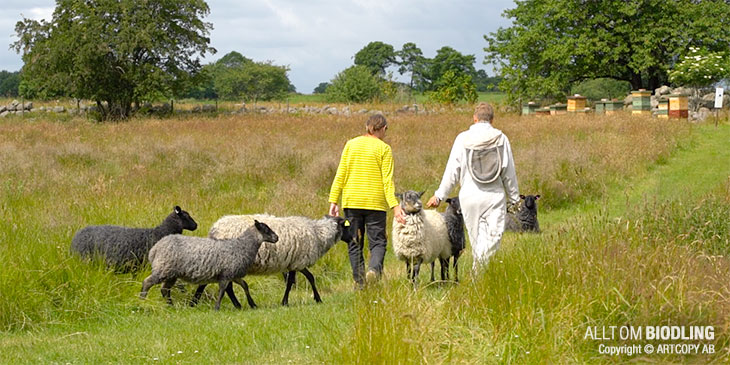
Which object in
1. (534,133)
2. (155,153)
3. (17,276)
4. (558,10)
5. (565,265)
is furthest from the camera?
(558,10)

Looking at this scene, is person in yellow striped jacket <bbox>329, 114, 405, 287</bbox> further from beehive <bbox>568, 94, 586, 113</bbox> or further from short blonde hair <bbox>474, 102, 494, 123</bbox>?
beehive <bbox>568, 94, 586, 113</bbox>

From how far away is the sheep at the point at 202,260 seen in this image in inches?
342

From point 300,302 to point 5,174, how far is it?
10875mm

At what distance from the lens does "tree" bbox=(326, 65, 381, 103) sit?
7369 centimetres

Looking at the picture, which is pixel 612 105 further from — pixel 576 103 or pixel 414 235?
pixel 414 235

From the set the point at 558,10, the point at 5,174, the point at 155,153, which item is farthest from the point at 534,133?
the point at 558,10

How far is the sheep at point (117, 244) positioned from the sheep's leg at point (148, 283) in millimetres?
883

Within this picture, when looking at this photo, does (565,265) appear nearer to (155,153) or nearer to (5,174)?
(5,174)

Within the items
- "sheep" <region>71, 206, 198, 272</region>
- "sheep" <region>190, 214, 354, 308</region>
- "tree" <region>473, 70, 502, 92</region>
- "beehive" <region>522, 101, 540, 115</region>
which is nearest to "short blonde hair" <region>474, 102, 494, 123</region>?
"sheep" <region>190, 214, 354, 308</region>

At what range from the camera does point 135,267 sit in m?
9.72

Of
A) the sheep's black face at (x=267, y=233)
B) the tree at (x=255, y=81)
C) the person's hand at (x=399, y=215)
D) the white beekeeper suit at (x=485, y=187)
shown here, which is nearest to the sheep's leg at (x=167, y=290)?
the sheep's black face at (x=267, y=233)

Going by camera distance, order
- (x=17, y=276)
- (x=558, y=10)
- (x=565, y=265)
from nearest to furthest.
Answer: (x=565, y=265), (x=17, y=276), (x=558, y=10)

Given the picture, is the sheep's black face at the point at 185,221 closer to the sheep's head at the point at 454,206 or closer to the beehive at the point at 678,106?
the sheep's head at the point at 454,206

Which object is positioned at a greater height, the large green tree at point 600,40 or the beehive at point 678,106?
the large green tree at point 600,40
